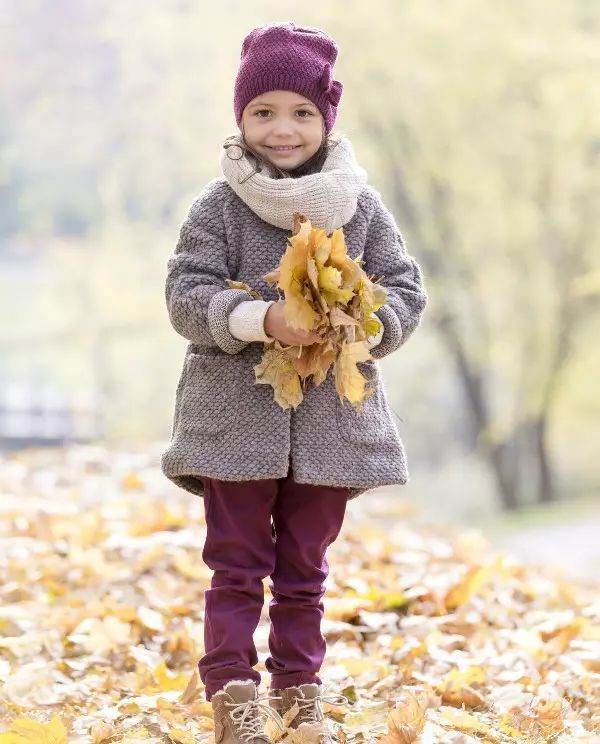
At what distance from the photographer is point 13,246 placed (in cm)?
1121

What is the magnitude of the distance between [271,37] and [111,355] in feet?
28.7

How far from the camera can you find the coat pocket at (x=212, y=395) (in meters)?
2.21

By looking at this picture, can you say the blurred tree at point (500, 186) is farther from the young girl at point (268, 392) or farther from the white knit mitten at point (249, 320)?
the white knit mitten at point (249, 320)

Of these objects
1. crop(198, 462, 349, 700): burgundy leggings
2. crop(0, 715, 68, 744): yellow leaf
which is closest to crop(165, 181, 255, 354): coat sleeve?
crop(198, 462, 349, 700): burgundy leggings

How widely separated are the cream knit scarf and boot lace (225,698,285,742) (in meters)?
0.97

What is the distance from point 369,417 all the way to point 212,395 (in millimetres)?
331

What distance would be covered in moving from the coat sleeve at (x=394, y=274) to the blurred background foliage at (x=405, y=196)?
4.81 m

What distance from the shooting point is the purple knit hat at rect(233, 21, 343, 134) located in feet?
7.20

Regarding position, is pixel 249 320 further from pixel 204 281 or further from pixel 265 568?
pixel 265 568

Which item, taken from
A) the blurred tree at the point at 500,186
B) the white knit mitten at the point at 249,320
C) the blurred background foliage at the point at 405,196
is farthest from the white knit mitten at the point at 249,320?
the blurred tree at the point at 500,186

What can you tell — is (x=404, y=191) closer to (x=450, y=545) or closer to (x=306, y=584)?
(x=450, y=545)

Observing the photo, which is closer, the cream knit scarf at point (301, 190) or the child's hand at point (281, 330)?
the child's hand at point (281, 330)

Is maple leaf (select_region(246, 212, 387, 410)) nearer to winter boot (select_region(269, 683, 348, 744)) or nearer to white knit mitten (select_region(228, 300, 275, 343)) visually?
white knit mitten (select_region(228, 300, 275, 343))

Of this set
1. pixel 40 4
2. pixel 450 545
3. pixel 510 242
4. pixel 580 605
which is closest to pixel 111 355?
pixel 40 4
